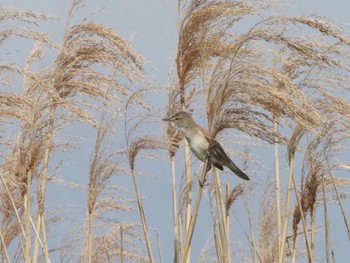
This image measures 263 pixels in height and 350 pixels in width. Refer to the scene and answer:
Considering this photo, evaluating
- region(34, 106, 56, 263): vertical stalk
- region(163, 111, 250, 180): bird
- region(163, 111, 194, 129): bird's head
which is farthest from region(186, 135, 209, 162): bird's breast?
region(34, 106, 56, 263): vertical stalk

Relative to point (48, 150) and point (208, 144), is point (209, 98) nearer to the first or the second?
point (208, 144)

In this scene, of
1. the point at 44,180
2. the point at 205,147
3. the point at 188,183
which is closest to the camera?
the point at 205,147

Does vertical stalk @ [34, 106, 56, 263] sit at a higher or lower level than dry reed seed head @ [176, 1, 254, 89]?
lower

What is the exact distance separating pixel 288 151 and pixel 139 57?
4.10 feet

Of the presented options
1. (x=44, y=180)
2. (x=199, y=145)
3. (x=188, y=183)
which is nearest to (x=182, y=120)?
(x=199, y=145)

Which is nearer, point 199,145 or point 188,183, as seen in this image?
point 199,145

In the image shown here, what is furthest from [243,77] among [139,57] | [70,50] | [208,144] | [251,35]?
[70,50]

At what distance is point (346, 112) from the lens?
3758mm

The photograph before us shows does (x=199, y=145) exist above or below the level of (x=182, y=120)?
below

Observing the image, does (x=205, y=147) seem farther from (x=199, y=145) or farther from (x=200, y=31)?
(x=200, y=31)

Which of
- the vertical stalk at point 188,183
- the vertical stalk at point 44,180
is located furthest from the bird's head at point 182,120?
the vertical stalk at point 44,180

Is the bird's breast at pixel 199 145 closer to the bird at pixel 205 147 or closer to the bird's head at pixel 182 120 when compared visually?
the bird at pixel 205 147

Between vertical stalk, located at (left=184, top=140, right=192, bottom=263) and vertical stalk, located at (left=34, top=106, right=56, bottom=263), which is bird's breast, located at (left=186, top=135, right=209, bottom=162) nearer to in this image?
vertical stalk, located at (left=184, top=140, right=192, bottom=263)

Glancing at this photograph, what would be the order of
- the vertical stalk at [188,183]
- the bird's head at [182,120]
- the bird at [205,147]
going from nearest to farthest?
the bird at [205,147], the bird's head at [182,120], the vertical stalk at [188,183]
